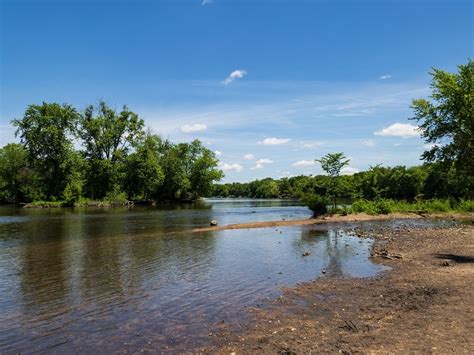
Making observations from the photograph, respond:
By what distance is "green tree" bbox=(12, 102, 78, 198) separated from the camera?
84.4 m

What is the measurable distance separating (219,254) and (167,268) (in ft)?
15.2

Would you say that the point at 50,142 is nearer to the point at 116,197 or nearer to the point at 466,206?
the point at 116,197

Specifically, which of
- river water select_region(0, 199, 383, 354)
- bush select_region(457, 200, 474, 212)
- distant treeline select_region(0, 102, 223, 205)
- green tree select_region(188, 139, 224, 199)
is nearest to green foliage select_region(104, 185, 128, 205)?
distant treeline select_region(0, 102, 223, 205)

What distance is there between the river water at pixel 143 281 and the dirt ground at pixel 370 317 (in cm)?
97

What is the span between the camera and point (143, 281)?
52.7ft

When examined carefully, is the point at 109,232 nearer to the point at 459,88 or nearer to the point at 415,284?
the point at 415,284

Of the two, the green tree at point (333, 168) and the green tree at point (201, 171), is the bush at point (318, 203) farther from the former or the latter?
the green tree at point (201, 171)

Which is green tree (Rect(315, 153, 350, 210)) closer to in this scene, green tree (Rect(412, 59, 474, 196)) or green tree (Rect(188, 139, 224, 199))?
green tree (Rect(412, 59, 474, 196))

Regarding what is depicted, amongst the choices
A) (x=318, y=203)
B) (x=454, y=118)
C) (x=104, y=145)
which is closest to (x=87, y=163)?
(x=104, y=145)

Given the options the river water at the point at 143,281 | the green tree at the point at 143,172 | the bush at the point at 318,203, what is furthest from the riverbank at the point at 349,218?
the green tree at the point at 143,172

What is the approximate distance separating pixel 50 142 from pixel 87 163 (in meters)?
11.8

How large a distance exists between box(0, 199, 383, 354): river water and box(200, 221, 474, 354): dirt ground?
966mm

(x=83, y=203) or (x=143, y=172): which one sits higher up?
(x=143, y=172)

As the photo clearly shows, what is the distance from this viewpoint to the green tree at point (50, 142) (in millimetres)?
84438
